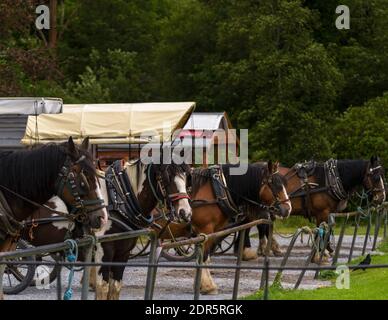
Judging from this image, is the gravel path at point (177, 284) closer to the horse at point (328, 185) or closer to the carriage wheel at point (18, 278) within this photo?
the carriage wheel at point (18, 278)

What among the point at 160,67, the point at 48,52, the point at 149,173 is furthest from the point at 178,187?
the point at 160,67

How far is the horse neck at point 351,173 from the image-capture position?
23.8 metres

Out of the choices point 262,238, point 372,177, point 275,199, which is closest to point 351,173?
point 372,177

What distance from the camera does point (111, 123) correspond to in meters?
21.8

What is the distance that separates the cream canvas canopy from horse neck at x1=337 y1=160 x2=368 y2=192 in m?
3.70

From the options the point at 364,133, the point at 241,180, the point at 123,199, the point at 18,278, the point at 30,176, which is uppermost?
the point at 30,176

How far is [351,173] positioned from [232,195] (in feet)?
18.7

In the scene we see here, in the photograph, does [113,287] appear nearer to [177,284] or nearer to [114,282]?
[114,282]

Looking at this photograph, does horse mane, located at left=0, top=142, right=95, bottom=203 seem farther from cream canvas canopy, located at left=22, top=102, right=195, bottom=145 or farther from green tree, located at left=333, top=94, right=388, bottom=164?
green tree, located at left=333, top=94, right=388, bottom=164

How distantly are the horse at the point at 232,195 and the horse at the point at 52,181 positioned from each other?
5808 millimetres

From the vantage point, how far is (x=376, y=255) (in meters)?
21.7

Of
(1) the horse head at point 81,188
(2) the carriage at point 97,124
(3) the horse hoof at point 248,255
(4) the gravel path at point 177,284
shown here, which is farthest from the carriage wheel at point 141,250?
(1) the horse head at point 81,188

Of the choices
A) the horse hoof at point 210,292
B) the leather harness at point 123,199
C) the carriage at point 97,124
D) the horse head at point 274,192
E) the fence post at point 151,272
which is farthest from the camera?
the carriage at point 97,124

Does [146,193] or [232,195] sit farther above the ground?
[146,193]
